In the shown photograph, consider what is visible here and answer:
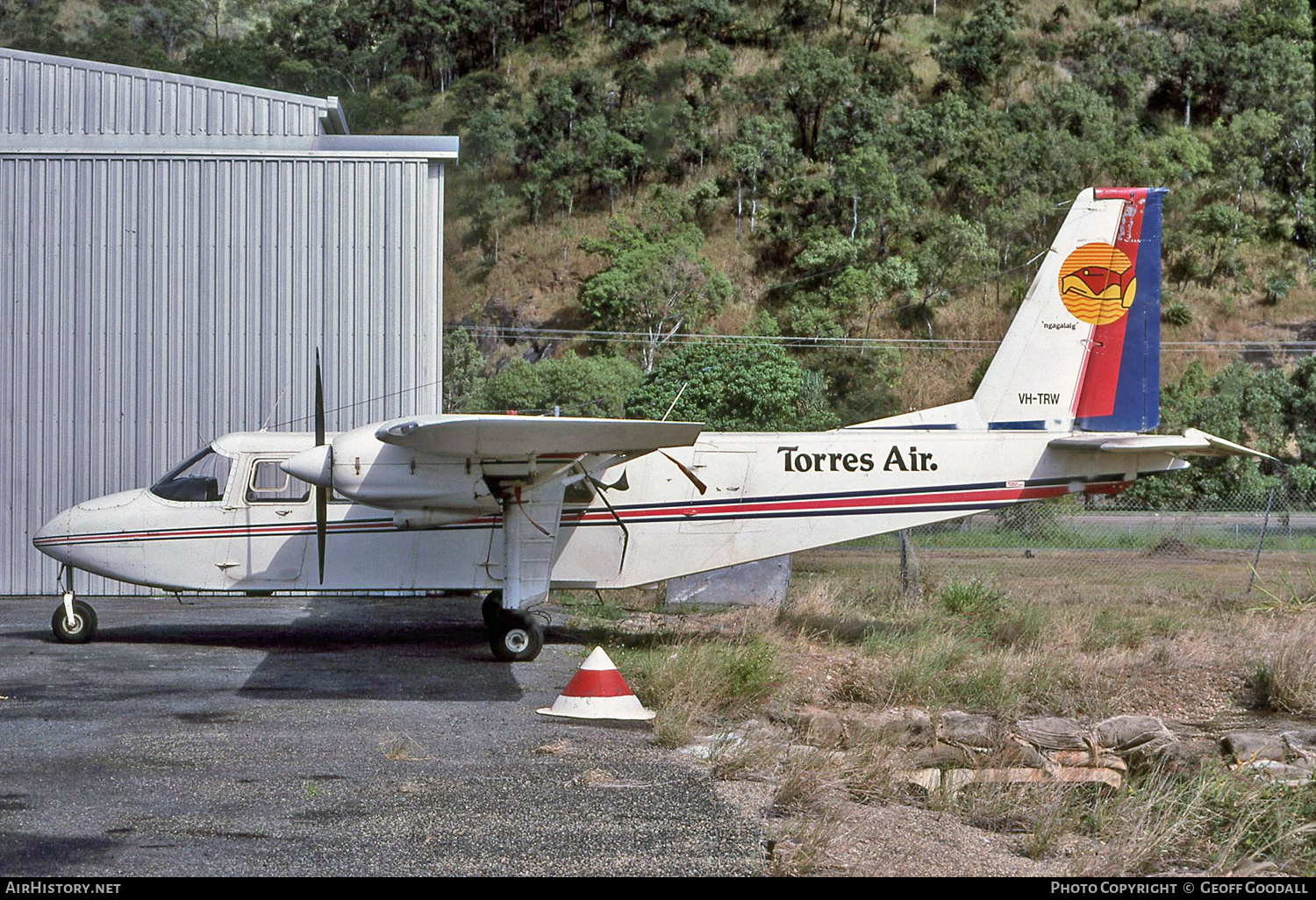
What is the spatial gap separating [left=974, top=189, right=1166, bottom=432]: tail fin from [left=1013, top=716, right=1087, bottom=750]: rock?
4480mm

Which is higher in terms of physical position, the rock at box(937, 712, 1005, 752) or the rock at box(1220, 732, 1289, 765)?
the rock at box(1220, 732, 1289, 765)

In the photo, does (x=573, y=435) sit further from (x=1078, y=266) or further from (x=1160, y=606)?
(x=1160, y=606)

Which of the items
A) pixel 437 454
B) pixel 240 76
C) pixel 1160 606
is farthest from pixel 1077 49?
pixel 437 454

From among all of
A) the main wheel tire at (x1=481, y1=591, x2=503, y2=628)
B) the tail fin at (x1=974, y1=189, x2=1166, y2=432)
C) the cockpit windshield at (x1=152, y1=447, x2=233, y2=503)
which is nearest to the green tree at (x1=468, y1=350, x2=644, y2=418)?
the main wheel tire at (x1=481, y1=591, x2=503, y2=628)

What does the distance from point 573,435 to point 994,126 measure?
62879 millimetres

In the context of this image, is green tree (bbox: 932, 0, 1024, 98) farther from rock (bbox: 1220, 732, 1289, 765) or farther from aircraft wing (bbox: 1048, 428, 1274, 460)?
rock (bbox: 1220, 732, 1289, 765)

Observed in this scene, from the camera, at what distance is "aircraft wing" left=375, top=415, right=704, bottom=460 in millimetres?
10594

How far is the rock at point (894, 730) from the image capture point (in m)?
8.89

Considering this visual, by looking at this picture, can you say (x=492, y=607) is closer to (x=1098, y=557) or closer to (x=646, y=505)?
(x=646, y=505)

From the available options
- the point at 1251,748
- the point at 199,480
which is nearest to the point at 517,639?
the point at 199,480

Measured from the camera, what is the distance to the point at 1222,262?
6138 cm

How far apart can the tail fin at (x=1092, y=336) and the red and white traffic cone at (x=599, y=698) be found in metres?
6.08

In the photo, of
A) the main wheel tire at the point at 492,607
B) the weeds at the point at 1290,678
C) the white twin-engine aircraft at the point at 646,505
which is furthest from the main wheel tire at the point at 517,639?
the weeds at the point at 1290,678

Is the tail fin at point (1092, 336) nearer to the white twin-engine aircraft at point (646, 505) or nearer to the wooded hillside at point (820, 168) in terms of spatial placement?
the white twin-engine aircraft at point (646, 505)
